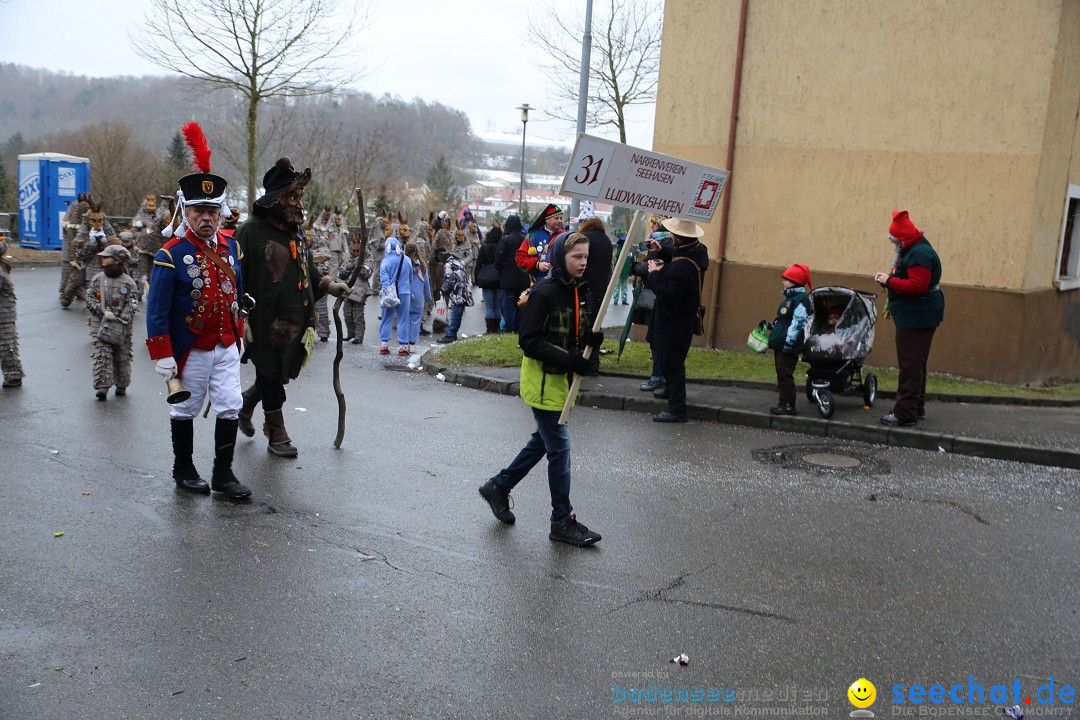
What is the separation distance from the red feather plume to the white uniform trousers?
1173mm

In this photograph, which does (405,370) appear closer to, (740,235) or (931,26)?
(740,235)

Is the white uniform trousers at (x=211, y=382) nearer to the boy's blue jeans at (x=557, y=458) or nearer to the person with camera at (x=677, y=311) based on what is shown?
the boy's blue jeans at (x=557, y=458)

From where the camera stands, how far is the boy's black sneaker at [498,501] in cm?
635

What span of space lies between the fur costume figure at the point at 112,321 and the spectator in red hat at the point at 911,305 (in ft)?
23.3

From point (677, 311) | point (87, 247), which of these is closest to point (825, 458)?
point (677, 311)

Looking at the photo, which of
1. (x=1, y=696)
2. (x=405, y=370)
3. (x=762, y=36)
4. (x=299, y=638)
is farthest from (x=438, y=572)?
(x=762, y=36)

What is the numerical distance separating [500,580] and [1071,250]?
11510 mm

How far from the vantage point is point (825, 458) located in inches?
337

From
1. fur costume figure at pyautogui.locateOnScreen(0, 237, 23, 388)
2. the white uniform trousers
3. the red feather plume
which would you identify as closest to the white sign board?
the red feather plume

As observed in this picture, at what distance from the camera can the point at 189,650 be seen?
14.4 feet

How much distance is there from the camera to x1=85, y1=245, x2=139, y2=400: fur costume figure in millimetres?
9570

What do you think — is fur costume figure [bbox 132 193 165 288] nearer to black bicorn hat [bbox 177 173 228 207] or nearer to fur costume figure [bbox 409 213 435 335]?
fur costume figure [bbox 409 213 435 335]

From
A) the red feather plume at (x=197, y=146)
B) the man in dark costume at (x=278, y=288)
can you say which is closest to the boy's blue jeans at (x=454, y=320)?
the man in dark costume at (x=278, y=288)

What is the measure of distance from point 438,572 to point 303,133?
Answer: 38.7 m
